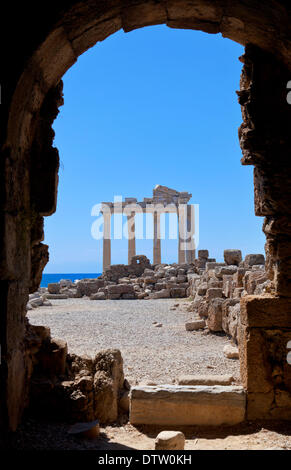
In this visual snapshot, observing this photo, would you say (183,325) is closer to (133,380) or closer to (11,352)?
(133,380)

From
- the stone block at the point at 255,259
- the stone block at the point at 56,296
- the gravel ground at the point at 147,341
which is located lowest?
the stone block at the point at 56,296

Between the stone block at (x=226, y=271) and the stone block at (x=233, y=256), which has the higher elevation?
the stone block at (x=233, y=256)

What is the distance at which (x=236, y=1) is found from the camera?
3828 mm

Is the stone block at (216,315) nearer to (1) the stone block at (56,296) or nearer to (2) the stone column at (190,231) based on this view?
(1) the stone block at (56,296)

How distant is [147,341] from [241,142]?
623 centimetres

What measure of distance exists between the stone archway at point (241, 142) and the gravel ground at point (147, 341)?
2.07m

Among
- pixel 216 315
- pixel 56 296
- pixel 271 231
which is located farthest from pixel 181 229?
pixel 271 231

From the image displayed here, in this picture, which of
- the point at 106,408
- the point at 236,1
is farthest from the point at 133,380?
the point at 236,1

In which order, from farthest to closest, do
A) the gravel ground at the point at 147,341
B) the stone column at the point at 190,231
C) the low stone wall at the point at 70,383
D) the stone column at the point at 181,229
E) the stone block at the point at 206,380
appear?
the stone column at the point at 181,229
the stone column at the point at 190,231
the gravel ground at the point at 147,341
the stone block at the point at 206,380
the low stone wall at the point at 70,383

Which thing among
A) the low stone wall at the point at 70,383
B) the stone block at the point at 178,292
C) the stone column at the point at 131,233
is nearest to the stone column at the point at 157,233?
the stone column at the point at 131,233

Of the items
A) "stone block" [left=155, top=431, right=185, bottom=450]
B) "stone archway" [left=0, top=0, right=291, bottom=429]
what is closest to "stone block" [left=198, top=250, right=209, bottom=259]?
"stone archway" [left=0, top=0, right=291, bottom=429]

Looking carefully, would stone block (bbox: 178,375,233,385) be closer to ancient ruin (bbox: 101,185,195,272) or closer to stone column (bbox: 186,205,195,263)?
stone column (bbox: 186,205,195,263)

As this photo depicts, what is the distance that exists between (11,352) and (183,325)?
8.66 metres

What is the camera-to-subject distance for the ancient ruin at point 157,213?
34094 mm
